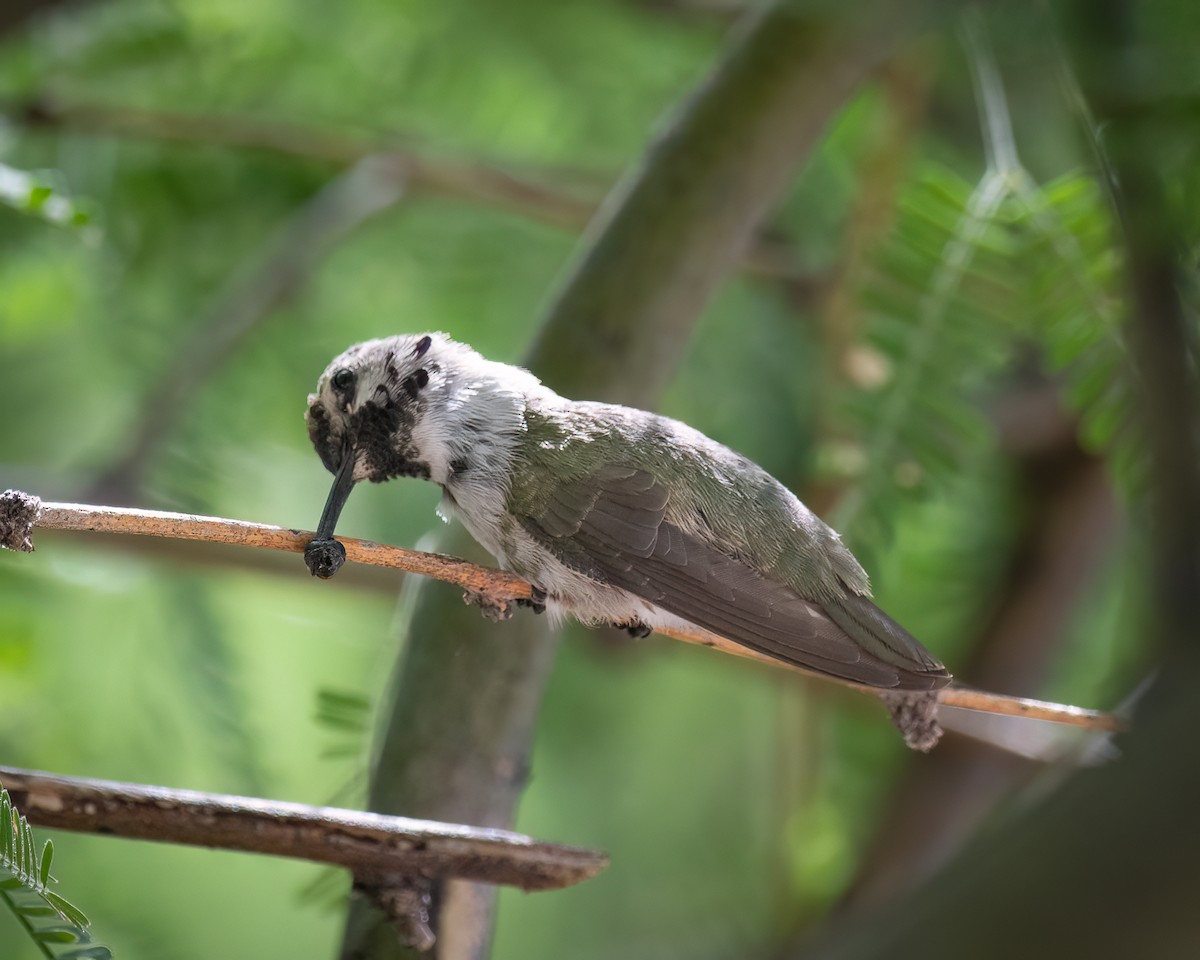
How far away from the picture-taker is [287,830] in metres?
1.23

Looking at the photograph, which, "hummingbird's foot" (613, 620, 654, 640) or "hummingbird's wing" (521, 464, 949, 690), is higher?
"hummingbird's wing" (521, 464, 949, 690)

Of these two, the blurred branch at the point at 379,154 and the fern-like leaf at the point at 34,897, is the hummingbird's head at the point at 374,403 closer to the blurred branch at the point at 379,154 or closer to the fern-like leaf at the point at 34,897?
the fern-like leaf at the point at 34,897

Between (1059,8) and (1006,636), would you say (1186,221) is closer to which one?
(1059,8)

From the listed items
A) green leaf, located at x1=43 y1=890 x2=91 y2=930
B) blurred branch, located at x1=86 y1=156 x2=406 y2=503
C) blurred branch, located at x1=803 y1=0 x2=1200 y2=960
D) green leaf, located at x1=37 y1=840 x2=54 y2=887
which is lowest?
green leaf, located at x1=43 y1=890 x2=91 y2=930

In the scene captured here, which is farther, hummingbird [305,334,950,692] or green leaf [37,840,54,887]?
hummingbird [305,334,950,692]

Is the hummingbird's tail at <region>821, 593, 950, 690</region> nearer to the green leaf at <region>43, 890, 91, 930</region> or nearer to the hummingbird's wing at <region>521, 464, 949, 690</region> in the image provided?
the hummingbird's wing at <region>521, 464, 949, 690</region>

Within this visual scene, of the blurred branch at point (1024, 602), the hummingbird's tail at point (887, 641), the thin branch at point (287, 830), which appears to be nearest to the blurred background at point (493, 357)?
the blurred branch at point (1024, 602)

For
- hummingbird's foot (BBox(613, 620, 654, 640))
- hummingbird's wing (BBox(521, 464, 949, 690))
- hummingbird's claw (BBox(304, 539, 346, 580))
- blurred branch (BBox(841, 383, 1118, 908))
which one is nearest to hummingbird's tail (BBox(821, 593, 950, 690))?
hummingbird's wing (BBox(521, 464, 949, 690))

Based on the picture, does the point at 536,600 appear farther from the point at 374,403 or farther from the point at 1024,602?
the point at 1024,602

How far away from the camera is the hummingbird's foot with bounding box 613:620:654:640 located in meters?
1.64

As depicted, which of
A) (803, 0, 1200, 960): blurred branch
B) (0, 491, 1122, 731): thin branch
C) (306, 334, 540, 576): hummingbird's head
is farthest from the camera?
(306, 334, 540, 576): hummingbird's head

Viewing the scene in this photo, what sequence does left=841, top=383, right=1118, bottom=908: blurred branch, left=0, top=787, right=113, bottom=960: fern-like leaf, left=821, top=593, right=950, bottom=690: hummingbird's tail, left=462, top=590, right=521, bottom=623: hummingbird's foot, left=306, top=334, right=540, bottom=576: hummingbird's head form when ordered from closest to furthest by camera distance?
1. left=0, top=787, right=113, bottom=960: fern-like leaf
2. left=821, top=593, right=950, bottom=690: hummingbird's tail
3. left=462, top=590, right=521, bottom=623: hummingbird's foot
4. left=306, top=334, right=540, bottom=576: hummingbird's head
5. left=841, top=383, right=1118, bottom=908: blurred branch

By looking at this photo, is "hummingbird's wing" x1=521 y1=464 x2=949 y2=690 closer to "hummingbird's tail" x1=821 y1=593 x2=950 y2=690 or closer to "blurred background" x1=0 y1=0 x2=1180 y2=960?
"hummingbird's tail" x1=821 y1=593 x2=950 y2=690

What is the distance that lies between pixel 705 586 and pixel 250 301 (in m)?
2.04
